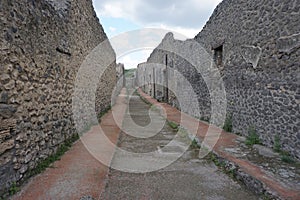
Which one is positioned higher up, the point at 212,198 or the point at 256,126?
the point at 256,126

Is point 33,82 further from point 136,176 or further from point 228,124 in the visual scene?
point 228,124

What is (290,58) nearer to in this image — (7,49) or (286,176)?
(286,176)

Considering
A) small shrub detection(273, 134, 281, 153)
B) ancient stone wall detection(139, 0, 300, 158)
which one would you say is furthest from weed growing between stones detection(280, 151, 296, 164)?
small shrub detection(273, 134, 281, 153)

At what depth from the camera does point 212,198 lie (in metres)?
3.14

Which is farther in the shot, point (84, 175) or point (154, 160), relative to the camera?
point (154, 160)

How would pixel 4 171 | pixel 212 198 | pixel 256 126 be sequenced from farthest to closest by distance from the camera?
pixel 256 126
pixel 212 198
pixel 4 171

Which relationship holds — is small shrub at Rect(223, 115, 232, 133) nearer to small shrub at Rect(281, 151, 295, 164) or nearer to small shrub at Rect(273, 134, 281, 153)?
small shrub at Rect(273, 134, 281, 153)

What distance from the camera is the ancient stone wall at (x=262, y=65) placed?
4.50 metres

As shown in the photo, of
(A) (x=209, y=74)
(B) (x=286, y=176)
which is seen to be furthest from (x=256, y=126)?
(A) (x=209, y=74)

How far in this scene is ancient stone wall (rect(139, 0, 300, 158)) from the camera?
450 centimetres

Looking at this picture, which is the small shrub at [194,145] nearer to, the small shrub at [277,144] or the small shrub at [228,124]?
the small shrub at [228,124]

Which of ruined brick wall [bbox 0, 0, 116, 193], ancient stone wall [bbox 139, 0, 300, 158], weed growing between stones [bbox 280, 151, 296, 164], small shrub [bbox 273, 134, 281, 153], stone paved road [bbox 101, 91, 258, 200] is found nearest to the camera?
ruined brick wall [bbox 0, 0, 116, 193]

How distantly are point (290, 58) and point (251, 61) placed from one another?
136 centimetres

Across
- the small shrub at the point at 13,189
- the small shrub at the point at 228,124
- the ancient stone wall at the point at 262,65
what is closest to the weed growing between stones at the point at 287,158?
the ancient stone wall at the point at 262,65
